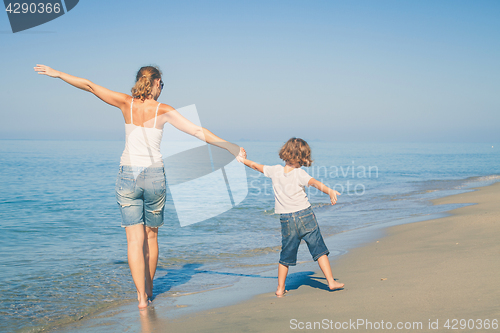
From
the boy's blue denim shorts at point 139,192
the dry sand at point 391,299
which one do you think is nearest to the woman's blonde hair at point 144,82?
the boy's blue denim shorts at point 139,192

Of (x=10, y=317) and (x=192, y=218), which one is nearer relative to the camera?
(x=10, y=317)

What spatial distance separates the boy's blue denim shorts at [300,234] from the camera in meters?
3.49

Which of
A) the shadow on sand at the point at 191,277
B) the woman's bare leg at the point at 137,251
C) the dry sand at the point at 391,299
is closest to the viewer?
the dry sand at the point at 391,299

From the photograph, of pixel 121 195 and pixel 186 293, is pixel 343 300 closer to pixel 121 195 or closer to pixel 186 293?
pixel 186 293

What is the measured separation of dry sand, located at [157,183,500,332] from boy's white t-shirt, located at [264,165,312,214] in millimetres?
844

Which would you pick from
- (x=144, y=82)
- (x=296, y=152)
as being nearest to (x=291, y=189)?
(x=296, y=152)

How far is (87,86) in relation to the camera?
324cm

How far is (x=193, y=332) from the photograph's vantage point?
274 centimetres

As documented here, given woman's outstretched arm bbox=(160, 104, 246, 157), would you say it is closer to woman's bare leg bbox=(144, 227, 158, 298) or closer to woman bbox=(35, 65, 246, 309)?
woman bbox=(35, 65, 246, 309)

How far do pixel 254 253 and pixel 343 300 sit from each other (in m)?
3.12

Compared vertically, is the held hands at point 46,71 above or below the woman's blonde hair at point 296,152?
above

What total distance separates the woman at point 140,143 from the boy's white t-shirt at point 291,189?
80 centimetres

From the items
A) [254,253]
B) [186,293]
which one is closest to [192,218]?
[254,253]

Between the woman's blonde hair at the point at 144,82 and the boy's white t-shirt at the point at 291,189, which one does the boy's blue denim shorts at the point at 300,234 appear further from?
the woman's blonde hair at the point at 144,82
